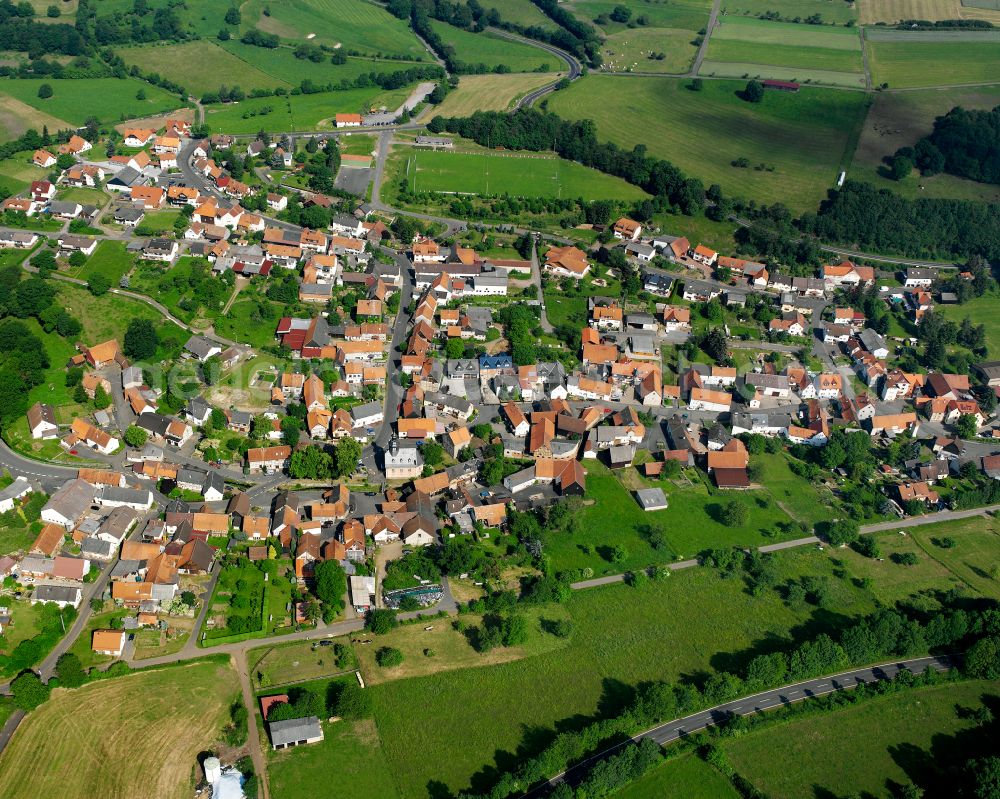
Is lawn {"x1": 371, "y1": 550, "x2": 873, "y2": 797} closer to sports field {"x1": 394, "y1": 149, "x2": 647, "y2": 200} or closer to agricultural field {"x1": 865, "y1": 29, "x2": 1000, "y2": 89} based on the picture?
sports field {"x1": 394, "y1": 149, "x2": 647, "y2": 200}

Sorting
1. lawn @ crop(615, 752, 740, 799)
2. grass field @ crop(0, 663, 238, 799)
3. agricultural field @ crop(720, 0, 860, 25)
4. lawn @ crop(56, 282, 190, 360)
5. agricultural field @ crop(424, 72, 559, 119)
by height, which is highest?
agricultural field @ crop(720, 0, 860, 25)

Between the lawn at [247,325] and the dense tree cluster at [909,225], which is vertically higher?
the dense tree cluster at [909,225]

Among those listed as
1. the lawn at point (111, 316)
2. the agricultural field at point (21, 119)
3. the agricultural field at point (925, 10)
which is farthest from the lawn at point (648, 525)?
the agricultural field at point (925, 10)

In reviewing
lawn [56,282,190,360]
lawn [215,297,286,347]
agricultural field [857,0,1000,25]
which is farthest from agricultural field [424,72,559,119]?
agricultural field [857,0,1000,25]

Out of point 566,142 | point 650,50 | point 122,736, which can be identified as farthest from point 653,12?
point 122,736

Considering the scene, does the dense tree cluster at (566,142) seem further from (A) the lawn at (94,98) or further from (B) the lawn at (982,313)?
(A) the lawn at (94,98)

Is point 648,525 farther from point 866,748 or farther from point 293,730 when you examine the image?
point 293,730

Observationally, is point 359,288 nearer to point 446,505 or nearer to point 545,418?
point 545,418
